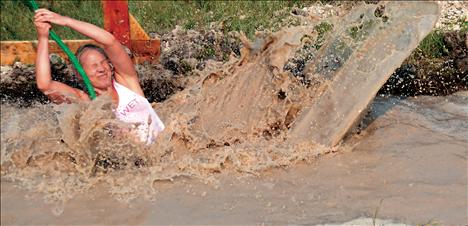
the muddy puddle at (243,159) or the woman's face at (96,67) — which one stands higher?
the woman's face at (96,67)

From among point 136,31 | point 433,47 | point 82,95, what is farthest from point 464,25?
point 82,95

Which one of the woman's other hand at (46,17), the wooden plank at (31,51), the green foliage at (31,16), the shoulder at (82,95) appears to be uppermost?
the green foliage at (31,16)

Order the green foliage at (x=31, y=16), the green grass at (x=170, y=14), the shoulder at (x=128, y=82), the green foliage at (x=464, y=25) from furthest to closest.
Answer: the green foliage at (x=31, y=16), the green grass at (x=170, y=14), the green foliage at (x=464, y=25), the shoulder at (x=128, y=82)

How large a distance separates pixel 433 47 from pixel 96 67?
3860 millimetres

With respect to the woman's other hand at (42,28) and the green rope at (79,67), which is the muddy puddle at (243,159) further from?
the woman's other hand at (42,28)

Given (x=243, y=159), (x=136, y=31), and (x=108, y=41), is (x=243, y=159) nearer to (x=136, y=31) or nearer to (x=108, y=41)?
(x=108, y=41)

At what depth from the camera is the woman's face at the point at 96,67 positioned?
5.03 metres

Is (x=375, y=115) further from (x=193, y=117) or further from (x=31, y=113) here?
(x=31, y=113)

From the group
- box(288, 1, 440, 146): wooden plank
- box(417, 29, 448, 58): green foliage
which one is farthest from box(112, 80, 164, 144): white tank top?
box(417, 29, 448, 58): green foliage


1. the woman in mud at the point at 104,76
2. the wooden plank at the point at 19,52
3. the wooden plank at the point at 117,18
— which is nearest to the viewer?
the woman in mud at the point at 104,76

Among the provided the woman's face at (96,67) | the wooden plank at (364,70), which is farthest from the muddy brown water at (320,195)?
the woman's face at (96,67)

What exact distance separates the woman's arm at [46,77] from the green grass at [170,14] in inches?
132

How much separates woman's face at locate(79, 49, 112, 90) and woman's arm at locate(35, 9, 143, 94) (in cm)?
8

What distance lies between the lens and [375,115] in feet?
19.4
